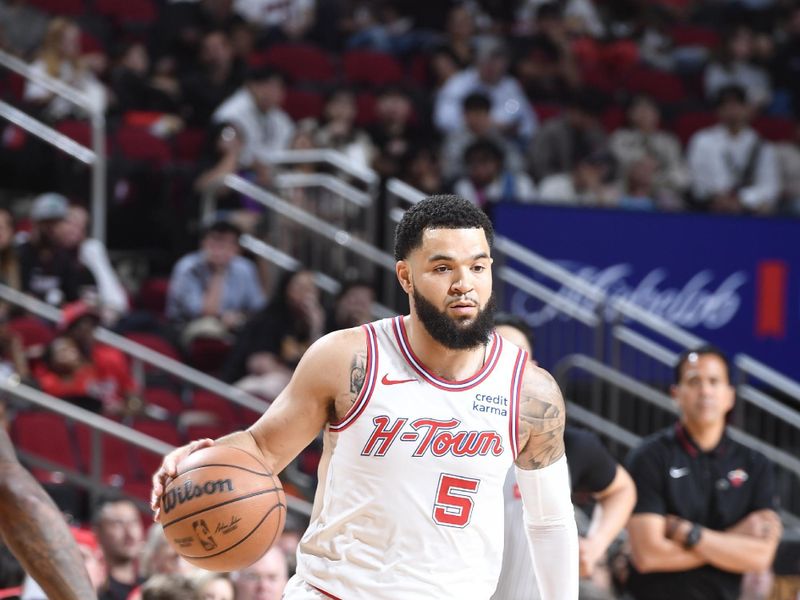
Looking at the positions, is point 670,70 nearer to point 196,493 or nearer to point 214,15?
point 214,15

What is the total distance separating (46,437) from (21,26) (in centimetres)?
539

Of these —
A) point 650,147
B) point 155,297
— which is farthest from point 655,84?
point 155,297

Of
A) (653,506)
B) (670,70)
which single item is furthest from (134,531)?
(670,70)

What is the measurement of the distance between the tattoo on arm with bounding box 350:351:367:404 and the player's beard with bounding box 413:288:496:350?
22 centimetres

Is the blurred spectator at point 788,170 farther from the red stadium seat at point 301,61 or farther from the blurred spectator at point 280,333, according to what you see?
the blurred spectator at point 280,333

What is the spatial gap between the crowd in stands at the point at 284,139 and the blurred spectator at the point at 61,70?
0.02 metres

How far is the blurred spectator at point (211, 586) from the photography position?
17.7 ft

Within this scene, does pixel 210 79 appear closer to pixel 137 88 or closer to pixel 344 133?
pixel 137 88

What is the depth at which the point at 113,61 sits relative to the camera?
13023mm

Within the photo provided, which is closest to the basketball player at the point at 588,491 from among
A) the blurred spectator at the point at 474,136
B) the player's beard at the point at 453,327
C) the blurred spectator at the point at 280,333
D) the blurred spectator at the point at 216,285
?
the player's beard at the point at 453,327

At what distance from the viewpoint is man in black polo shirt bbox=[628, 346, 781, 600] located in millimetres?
6461

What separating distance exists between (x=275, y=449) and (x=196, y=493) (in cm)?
30

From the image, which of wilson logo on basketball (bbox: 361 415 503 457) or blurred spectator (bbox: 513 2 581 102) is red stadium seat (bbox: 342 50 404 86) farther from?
wilson logo on basketball (bbox: 361 415 503 457)

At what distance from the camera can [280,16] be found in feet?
49.5
